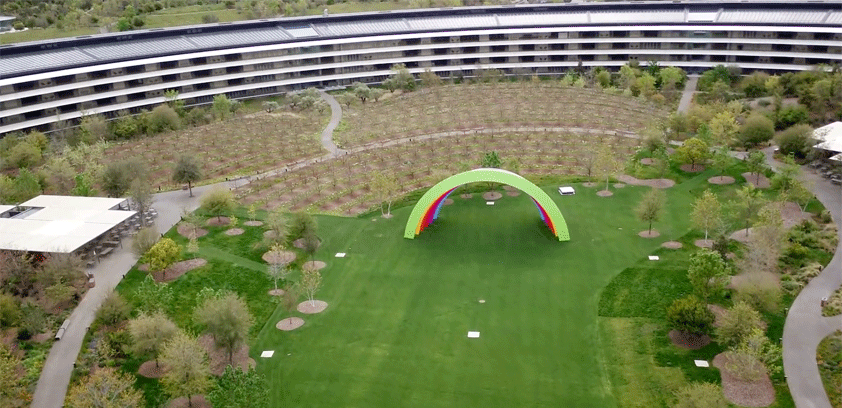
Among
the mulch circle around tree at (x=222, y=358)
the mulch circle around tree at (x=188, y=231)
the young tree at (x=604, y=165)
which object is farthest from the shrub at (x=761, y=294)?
the mulch circle around tree at (x=188, y=231)

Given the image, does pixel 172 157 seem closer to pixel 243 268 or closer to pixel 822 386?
pixel 243 268

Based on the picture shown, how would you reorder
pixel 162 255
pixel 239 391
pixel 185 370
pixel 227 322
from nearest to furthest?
1. pixel 239 391
2. pixel 185 370
3. pixel 227 322
4. pixel 162 255

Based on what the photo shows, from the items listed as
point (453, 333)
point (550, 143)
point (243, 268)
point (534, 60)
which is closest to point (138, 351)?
point (243, 268)

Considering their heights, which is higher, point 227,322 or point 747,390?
point 227,322

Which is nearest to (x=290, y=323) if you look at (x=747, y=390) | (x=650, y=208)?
(x=747, y=390)

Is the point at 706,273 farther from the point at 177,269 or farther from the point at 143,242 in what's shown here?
the point at 143,242

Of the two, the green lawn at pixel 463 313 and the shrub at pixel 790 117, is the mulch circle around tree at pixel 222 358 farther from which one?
the shrub at pixel 790 117
